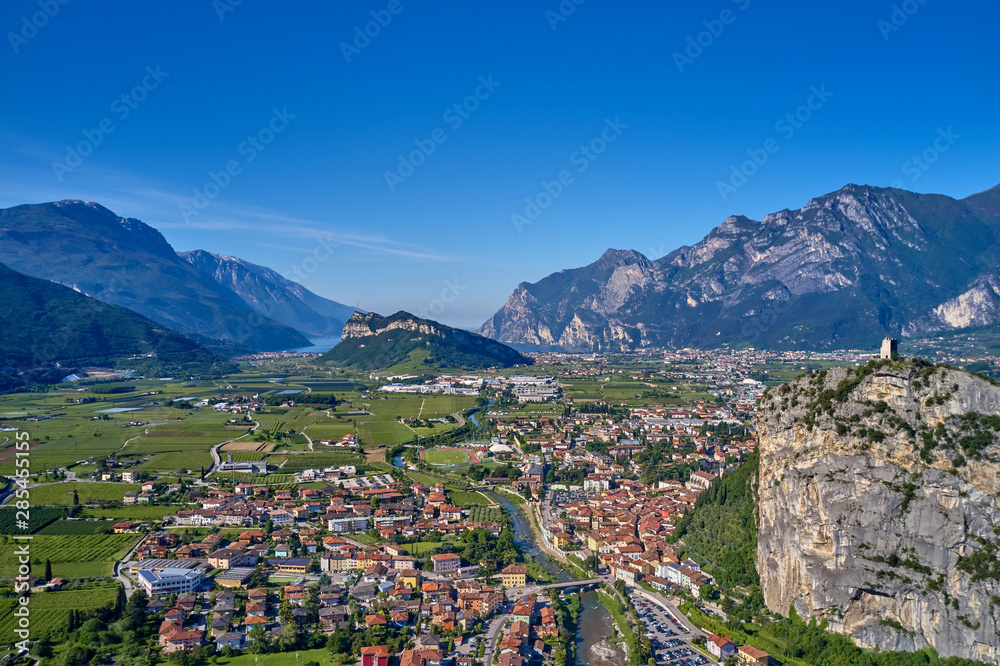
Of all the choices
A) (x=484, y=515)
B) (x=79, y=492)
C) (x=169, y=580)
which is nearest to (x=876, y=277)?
(x=484, y=515)

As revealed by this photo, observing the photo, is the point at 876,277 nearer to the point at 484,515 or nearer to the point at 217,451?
the point at 484,515

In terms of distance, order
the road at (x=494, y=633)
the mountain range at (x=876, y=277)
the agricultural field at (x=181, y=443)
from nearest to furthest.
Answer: the road at (x=494, y=633) → the agricultural field at (x=181, y=443) → the mountain range at (x=876, y=277)

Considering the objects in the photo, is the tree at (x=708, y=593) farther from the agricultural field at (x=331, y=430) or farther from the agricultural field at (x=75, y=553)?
the agricultural field at (x=331, y=430)

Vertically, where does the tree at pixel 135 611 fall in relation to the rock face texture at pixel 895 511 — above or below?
below

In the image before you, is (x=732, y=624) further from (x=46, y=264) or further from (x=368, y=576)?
(x=46, y=264)

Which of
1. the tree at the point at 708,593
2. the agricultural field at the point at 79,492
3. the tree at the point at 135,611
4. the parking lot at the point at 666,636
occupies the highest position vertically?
the agricultural field at the point at 79,492

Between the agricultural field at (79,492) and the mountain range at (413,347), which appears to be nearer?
the agricultural field at (79,492)

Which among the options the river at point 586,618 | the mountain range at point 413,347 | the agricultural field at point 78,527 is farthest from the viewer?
the mountain range at point 413,347

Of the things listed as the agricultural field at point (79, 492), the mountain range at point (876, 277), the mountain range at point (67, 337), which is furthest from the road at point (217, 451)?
the mountain range at point (876, 277)
